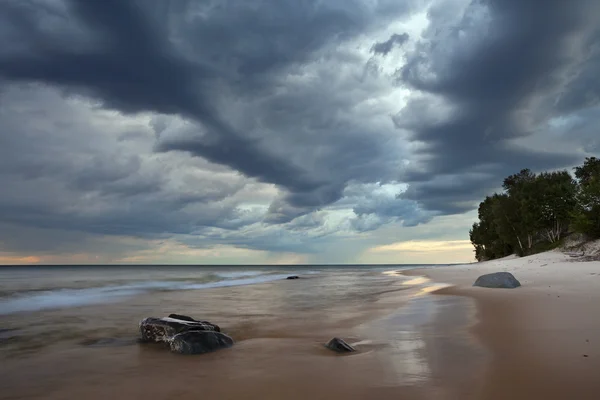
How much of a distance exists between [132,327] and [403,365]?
326 inches

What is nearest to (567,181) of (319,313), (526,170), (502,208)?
(502,208)

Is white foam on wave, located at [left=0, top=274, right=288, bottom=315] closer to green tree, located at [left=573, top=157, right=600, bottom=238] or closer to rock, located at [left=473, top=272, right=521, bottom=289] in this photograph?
rock, located at [left=473, top=272, right=521, bottom=289]

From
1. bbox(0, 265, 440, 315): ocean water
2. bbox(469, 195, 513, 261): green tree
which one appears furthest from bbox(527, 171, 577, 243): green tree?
bbox(0, 265, 440, 315): ocean water

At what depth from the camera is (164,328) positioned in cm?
845

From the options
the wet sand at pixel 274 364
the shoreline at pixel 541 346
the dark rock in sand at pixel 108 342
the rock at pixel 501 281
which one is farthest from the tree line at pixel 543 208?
the dark rock in sand at pixel 108 342

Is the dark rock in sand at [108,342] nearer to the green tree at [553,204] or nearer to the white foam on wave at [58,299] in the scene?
the white foam on wave at [58,299]

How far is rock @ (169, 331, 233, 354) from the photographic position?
7456 mm

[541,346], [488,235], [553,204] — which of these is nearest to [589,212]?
[553,204]

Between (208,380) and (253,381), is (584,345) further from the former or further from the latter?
(208,380)

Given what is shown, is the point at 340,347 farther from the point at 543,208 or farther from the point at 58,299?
the point at 543,208

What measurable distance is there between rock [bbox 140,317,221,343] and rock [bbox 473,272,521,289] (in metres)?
13.4

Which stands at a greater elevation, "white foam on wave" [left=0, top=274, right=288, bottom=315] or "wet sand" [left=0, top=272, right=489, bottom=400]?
"white foam on wave" [left=0, top=274, right=288, bottom=315]

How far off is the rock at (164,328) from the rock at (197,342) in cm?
52

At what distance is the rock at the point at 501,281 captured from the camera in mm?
16631
